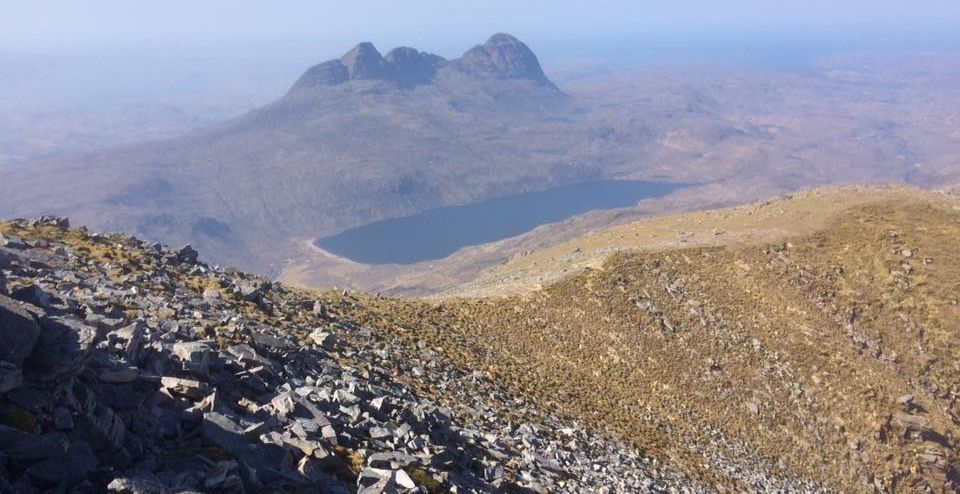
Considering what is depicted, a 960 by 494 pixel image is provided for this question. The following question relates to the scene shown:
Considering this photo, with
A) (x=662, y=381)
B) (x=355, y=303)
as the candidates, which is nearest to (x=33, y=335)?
(x=355, y=303)

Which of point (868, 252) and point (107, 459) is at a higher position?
point (107, 459)

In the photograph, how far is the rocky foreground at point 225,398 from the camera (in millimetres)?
11430

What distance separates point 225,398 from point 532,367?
1883 cm

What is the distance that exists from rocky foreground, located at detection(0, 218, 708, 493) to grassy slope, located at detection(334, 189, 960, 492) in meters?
4.55

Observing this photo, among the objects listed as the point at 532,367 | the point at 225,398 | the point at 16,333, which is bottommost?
the point at 532,367

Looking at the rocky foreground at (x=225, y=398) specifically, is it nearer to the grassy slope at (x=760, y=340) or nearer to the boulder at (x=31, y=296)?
the boulder at (x=31, y=296)

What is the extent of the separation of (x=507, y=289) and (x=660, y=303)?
34.6 feet

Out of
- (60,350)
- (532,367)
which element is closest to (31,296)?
(60,350)

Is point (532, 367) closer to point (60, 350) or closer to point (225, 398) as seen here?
point (225, 398)

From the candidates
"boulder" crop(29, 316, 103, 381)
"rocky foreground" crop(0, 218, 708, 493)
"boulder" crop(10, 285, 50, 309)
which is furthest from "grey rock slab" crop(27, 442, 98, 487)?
"boulder" crop(10, 285, 50, 309)

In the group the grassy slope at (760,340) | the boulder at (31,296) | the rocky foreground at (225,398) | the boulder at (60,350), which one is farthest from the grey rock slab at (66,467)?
the grassy slope at (760,340)

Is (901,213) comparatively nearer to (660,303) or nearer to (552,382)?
(660,303)

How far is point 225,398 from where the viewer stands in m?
15.6

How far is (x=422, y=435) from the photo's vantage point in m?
18.0
